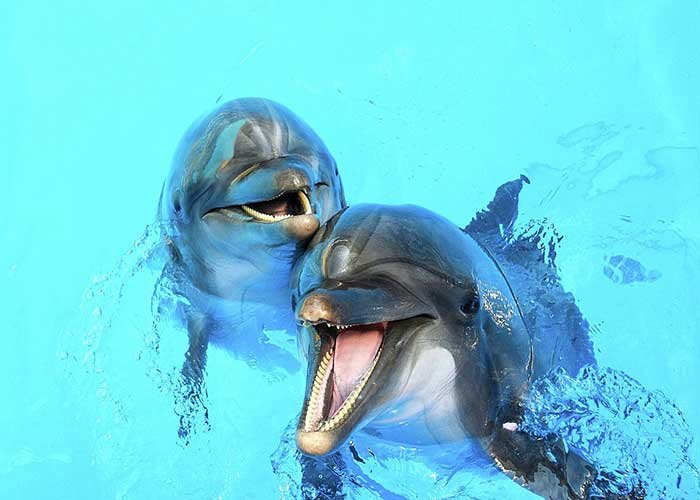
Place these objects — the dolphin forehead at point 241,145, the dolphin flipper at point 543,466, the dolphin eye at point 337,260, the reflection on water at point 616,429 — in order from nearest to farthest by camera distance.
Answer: the dolphin eye at point 337,260
the dolphin flipper at point 543,466
the reflection on water at point 616,429
the dolphin forehead at point 241,145

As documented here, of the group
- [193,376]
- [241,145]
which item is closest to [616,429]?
[241,145]

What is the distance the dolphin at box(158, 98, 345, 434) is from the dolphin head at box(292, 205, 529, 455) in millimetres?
354

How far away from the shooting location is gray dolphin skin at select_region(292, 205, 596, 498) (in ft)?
10.4

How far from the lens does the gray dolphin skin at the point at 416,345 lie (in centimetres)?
316

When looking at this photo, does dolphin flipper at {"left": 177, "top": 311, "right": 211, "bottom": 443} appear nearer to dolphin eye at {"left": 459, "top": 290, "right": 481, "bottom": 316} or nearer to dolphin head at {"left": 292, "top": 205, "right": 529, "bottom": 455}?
dolphin head at {"left": 292, "top": 205, "right": 529, "bottom": 455}

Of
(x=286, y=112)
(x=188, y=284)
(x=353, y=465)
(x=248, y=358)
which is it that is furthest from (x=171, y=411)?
(x=286, y=112)

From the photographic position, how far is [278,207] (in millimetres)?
4242

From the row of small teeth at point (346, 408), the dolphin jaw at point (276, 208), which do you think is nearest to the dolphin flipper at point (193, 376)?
the dolphin jaw at point (276, 208)

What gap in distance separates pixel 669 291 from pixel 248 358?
11.1ft

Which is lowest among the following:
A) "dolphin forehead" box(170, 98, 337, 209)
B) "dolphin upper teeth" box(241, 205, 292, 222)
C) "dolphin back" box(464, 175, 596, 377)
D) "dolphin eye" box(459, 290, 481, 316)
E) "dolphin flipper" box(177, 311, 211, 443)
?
"dolphin flipper" box(177, 311, 211, 443)

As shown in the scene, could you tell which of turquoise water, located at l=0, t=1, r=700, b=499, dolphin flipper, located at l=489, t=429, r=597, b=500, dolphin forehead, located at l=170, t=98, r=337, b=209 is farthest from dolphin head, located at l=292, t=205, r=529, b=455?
turquoise water, located at l=0, t=1, r=700, b=499

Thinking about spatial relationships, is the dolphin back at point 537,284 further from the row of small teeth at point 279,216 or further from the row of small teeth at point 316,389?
the row of small teeth at point 316,389

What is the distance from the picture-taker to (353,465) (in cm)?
484

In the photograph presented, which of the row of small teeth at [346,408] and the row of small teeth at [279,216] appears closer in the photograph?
the row of small teeth at [346,408]
